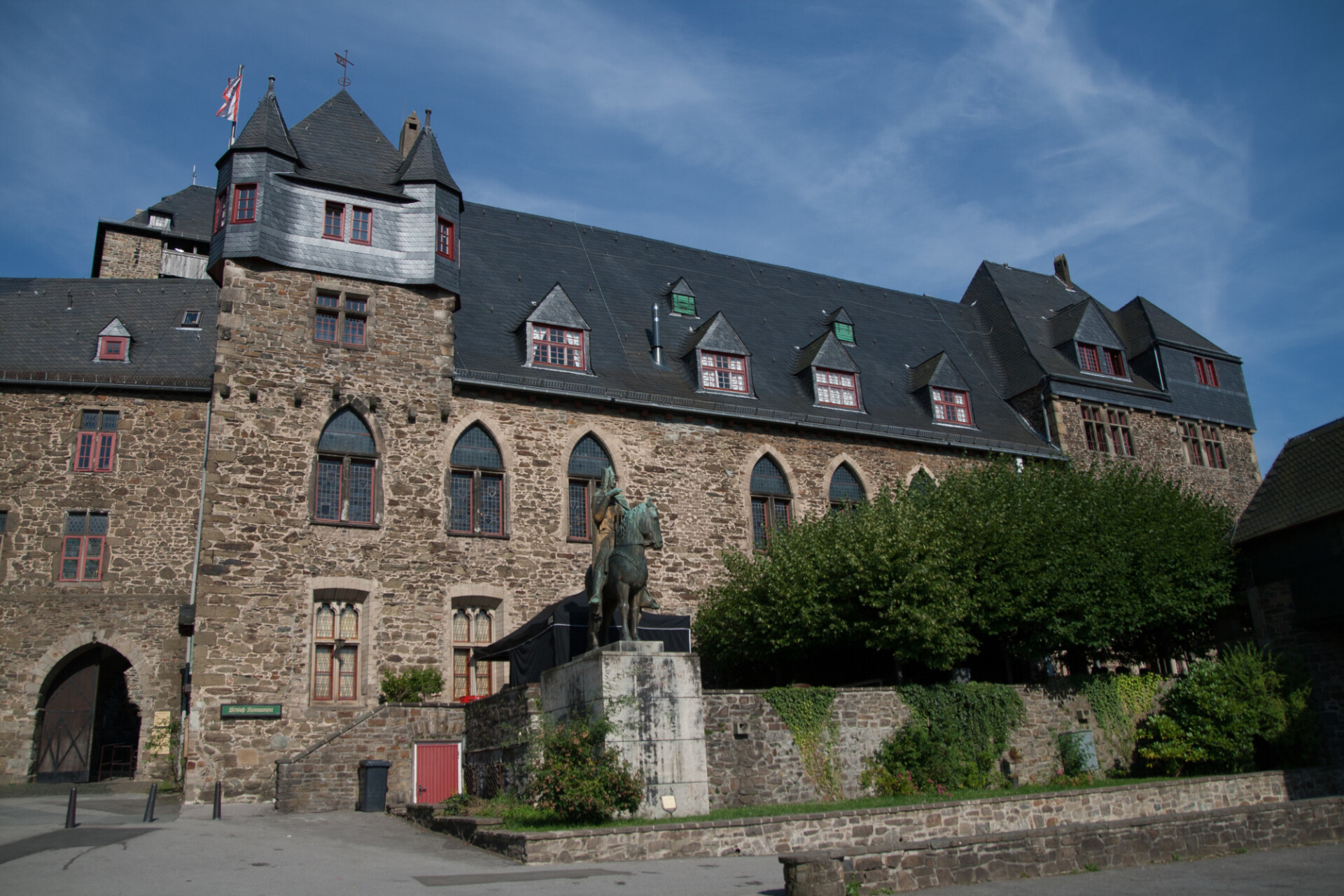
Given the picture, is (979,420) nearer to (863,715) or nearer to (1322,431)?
(1322,431)

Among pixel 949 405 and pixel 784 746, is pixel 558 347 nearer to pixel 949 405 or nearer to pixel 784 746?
pixel 784 746

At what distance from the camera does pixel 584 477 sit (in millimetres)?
21688

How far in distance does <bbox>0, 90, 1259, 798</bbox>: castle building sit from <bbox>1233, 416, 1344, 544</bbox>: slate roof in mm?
5550

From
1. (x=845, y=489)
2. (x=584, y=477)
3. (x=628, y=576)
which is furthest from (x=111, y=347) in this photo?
(x=845, y=489)

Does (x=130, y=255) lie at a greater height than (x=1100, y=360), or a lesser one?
greater

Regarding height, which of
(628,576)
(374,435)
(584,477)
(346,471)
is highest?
(374,435)

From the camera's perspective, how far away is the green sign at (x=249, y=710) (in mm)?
17328

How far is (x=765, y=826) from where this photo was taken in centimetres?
1216

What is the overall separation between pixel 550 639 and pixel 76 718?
512 inches

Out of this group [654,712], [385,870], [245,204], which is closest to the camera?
[385,870]

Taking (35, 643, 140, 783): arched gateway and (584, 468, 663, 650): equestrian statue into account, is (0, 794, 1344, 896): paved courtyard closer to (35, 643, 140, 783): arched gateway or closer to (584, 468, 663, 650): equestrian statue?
(584, 468, 663, 650): equestrian statue

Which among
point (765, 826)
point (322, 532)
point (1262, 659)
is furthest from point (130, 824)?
point (1262, 659)

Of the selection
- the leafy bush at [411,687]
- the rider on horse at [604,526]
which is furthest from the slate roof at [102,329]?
the rider on horse at [604,526]

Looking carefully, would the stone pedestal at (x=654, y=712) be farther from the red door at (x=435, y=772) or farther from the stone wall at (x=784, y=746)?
the red door at (x=435, y=772)
